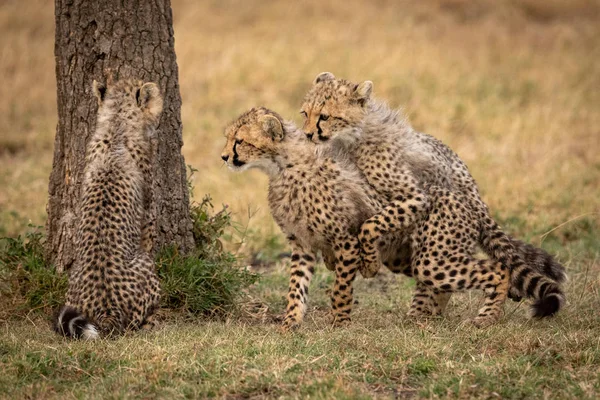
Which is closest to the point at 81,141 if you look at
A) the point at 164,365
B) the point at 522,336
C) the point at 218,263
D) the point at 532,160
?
the point at 218,263

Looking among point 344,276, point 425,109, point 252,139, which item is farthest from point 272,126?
point 425,109

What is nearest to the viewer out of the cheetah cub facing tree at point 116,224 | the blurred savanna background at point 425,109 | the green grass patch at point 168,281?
the blurred savanna background at point 425,109

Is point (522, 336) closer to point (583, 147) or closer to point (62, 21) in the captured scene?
point (62, 21)

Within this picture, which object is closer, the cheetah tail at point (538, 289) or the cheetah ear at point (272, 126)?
the cheetah tail at point (538, 289)

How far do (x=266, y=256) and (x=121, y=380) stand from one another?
3.06 meters

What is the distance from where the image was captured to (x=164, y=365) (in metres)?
A: 3.55

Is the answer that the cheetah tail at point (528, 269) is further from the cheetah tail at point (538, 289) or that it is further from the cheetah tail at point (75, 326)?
the cheetah tail at point (75, 326)

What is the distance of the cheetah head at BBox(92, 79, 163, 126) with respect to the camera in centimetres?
467

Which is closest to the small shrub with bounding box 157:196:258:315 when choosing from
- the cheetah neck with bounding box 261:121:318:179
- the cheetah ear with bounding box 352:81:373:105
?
the cheetah neck with bounding box 261:121:318:179

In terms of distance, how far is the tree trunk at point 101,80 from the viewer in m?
4.75

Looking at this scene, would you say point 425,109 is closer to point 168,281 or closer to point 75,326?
point 168,281

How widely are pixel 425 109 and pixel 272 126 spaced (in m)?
5.50

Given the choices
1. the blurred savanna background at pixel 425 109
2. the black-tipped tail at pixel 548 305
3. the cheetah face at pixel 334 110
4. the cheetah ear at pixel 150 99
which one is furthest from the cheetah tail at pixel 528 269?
the cheetah ear at pixel 150 99

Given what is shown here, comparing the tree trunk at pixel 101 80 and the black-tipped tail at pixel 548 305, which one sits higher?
the tree trunk at pixel 101 80
